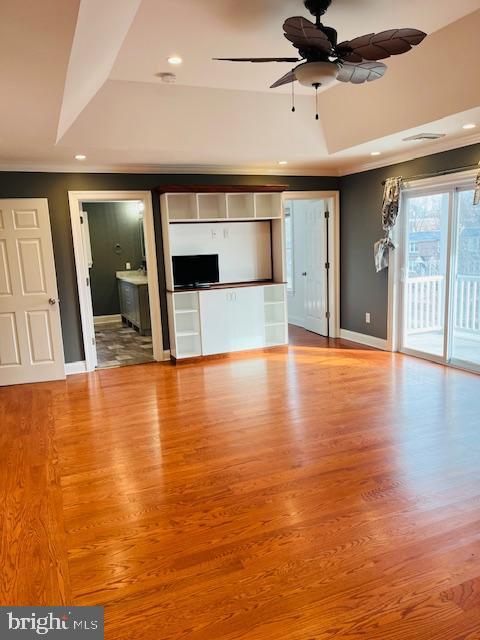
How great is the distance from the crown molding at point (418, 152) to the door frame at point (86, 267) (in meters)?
2.89

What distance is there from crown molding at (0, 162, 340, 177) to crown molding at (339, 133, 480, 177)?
0.41m

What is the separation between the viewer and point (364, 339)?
21.4 ft

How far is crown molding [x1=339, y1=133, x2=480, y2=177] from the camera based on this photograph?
4.64 metres

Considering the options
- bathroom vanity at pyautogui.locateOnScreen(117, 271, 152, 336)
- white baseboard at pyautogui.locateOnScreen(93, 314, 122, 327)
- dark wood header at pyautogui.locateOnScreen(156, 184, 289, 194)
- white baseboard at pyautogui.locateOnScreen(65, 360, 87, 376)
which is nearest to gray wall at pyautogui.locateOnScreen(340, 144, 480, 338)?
dark wood header at pyautogui.locateOnScreen(156, 184, 289, 194)

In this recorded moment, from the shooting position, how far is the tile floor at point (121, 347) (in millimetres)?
6125

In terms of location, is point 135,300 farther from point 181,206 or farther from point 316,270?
point 316,270

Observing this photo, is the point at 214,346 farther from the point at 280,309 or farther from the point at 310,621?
the point at 310,621

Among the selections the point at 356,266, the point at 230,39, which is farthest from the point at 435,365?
the point at 230,39

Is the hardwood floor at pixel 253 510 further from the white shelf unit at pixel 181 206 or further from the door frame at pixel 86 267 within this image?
the white shelf unit at pixel 181 206

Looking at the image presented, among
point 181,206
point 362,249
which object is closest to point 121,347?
point 181,206

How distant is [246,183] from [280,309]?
184 cm

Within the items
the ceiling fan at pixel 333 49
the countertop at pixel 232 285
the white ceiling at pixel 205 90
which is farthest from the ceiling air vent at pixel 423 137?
the countertop at pixel 232 285

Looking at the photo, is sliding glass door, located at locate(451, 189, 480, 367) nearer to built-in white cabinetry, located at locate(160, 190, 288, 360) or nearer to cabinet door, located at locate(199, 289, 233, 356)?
built-in white cabinetry, located at locate(160, 190, 288, 360)

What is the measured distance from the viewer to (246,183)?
6.25 m
